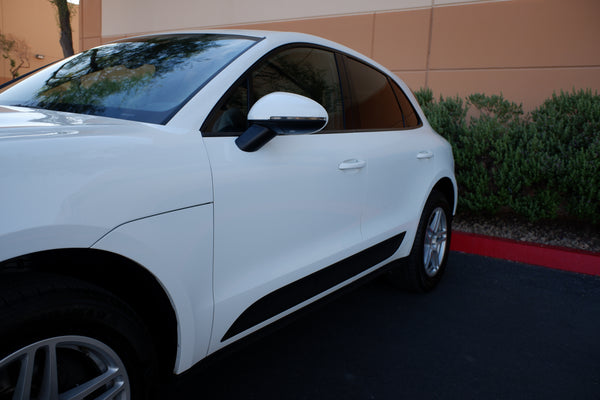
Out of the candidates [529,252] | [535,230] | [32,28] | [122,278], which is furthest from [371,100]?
[32,28]

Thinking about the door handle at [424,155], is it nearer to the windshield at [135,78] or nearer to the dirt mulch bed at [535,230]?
the windshield at [135,78]

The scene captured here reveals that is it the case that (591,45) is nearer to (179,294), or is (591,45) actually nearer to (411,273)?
(411,273)

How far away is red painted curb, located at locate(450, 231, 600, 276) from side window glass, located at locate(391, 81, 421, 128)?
5.80 feet

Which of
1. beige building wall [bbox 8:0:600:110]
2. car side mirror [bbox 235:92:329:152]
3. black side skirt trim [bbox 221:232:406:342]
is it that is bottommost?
black side skirt trim [bbox 221:232:406:342]

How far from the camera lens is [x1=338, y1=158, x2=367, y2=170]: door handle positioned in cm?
240

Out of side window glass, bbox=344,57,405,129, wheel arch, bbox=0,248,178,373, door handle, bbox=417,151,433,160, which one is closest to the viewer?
wheel arch, bbox=0,248,178,373

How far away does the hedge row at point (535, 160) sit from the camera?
4.65 meters

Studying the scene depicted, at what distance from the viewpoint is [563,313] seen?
3.38 metres

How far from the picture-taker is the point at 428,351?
279cm

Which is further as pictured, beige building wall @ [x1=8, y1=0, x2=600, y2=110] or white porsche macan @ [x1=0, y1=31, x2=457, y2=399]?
beige building wall @ [x1=8, y1=0, x2=600, y2=110]

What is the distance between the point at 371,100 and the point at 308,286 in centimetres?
130

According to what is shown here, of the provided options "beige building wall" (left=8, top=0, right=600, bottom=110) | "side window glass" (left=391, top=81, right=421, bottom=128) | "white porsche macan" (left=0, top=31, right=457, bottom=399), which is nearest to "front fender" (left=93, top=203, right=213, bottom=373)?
"white porsche macan" (left=0, top=31, right=457, bottom=399)

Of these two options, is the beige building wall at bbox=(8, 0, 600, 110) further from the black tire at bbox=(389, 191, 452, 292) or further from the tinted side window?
the tinted side window

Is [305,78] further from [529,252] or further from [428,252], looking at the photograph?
[529,252]
